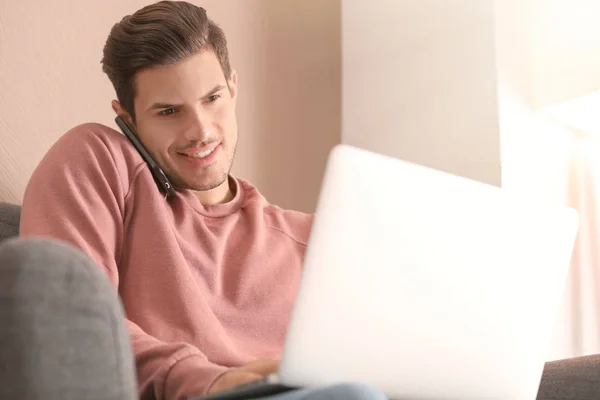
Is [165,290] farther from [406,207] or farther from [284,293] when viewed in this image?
[406,207]

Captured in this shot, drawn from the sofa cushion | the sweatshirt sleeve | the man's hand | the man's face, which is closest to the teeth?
the man's face

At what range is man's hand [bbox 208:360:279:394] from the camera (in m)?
0.69

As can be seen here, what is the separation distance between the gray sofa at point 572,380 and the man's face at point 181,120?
2.06 ft

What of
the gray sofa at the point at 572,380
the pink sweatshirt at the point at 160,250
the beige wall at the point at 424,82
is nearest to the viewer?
the gray sofa at the point at 572,380

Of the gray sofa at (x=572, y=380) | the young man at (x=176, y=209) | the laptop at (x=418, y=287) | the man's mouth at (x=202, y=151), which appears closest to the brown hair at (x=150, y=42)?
the young man at (x=176, y=209)

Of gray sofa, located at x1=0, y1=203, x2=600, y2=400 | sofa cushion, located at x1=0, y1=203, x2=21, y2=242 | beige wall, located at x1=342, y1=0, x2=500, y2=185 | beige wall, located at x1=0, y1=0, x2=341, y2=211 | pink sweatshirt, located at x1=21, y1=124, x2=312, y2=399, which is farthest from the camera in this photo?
beige wall, located at x1=342, y1=0, x2=500, y2=185

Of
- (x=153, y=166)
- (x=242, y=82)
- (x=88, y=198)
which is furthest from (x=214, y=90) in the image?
(x=242, y=82)

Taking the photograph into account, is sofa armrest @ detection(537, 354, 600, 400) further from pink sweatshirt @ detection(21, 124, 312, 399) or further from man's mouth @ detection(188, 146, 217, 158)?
man's mouth @ detection(188, 146, 217, 158)

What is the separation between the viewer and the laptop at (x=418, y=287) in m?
0.66

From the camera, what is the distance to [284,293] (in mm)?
1240

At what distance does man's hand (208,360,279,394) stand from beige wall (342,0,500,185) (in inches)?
39.9

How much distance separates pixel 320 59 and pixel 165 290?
112cm

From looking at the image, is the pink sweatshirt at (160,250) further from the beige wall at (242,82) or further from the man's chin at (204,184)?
the beige wall at (242,82)

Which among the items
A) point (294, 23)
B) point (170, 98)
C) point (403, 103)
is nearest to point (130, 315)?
point (170, 98)
